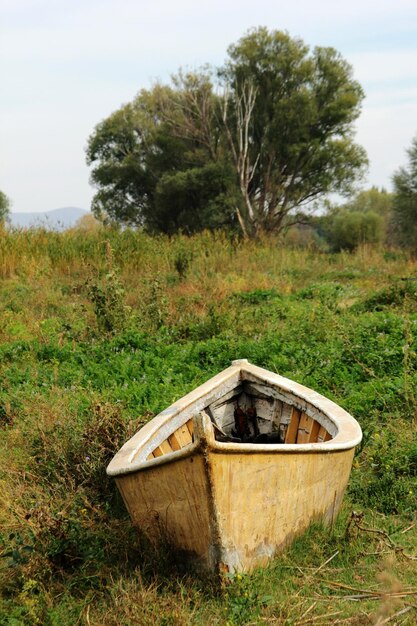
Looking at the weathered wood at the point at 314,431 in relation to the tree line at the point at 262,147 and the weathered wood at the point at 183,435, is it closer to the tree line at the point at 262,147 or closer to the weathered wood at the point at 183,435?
the weathered wood at the point at 183,435

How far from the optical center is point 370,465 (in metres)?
5.90

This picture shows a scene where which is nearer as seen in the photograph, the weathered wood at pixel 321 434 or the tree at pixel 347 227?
the weathered wood at pixel 321 434

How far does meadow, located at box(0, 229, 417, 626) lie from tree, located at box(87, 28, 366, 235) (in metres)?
15.8

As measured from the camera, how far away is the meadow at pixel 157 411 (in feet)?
13.2

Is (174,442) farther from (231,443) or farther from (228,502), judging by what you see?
(231,443)

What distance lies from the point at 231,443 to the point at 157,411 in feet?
9.75

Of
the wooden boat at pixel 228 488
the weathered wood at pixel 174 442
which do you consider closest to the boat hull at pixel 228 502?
the wooden boat at pixel 228 488

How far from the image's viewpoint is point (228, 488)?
152 inches

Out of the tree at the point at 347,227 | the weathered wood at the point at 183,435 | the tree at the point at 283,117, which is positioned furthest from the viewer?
the tree at the point at 347,227

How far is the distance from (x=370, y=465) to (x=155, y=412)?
2.07 m

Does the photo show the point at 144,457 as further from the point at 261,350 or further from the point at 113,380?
the point at 261,350

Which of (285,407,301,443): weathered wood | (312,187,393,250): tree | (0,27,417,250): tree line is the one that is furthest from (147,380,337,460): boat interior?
(312,187,393,250): tree

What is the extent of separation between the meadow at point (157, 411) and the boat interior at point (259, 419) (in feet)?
1.93

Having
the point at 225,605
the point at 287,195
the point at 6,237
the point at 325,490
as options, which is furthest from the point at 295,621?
the point at 287,195
